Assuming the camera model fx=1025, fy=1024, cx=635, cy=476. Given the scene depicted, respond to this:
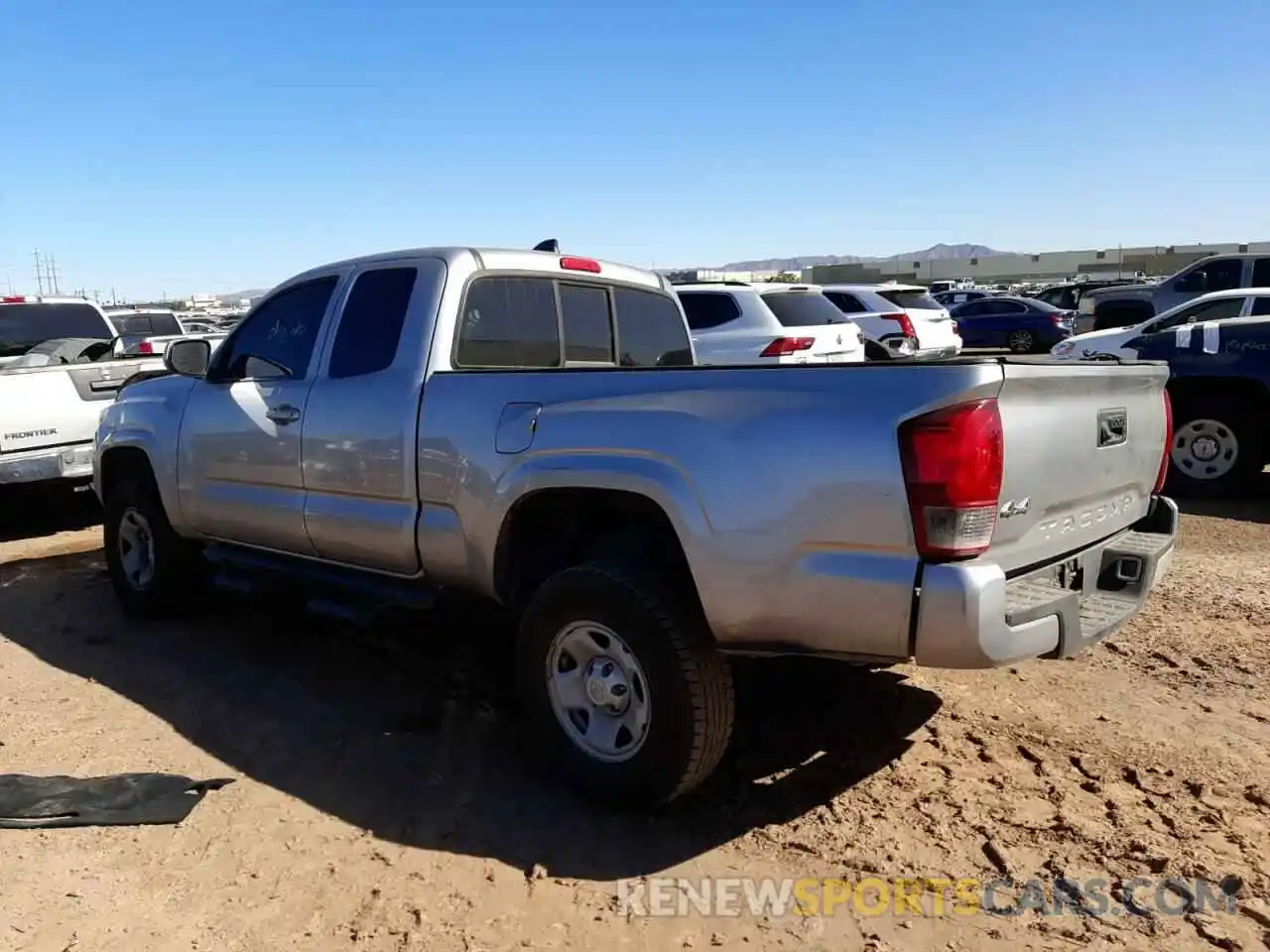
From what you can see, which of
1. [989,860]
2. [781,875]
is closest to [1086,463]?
[989,860]

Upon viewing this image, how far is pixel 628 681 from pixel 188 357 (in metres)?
3.22

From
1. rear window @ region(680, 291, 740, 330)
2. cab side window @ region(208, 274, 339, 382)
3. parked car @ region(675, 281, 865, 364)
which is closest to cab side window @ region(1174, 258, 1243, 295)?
parked car @ region(675, 281, 865, 364)

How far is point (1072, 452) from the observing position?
3273mm

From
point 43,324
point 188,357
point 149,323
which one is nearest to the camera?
point 188,357

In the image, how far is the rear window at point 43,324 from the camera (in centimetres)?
1003

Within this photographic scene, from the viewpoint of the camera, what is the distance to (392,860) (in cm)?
329

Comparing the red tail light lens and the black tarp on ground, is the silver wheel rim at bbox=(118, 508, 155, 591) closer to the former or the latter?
the black tarp on ground

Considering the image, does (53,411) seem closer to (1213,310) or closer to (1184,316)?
(1184,316)

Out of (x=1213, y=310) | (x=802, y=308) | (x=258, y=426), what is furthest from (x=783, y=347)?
(x=258, y=426)

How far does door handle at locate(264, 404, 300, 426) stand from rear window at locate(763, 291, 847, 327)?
7.78 m

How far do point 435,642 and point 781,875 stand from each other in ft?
9.08

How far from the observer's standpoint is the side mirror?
5293mm

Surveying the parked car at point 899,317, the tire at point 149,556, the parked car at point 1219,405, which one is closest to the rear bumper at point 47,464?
the tire at point 149,556

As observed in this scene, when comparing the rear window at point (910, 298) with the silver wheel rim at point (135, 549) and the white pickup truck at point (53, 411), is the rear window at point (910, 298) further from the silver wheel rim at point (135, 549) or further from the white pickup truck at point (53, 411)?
the silver wheel rim at point (135, 549)
